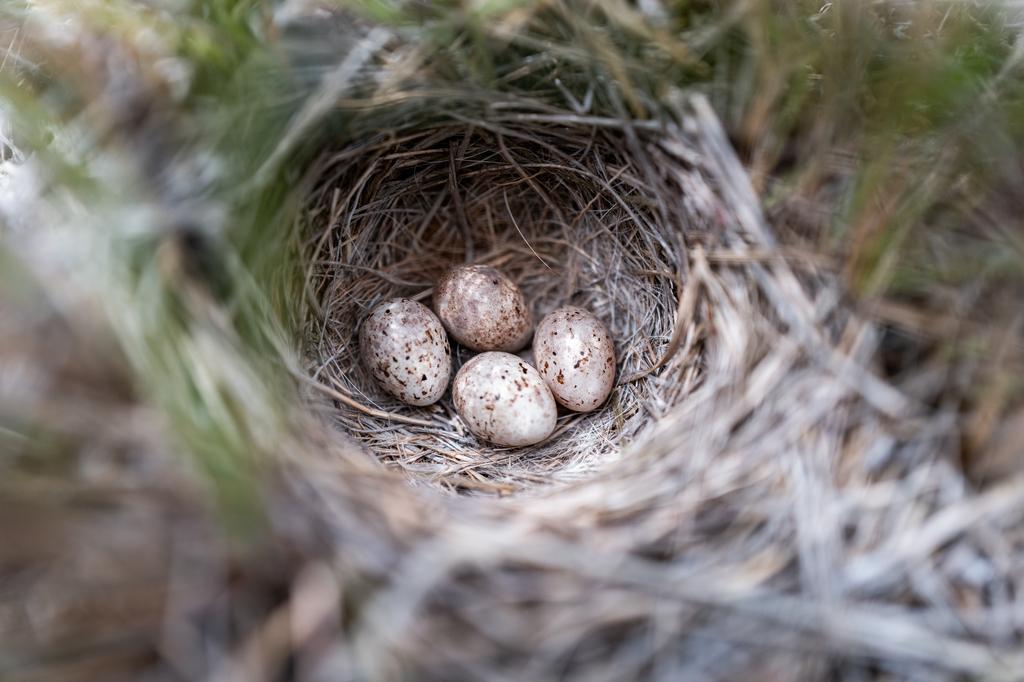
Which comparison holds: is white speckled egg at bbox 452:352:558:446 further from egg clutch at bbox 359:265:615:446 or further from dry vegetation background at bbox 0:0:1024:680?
dry vegetation background at bbox 0:0:1024:680

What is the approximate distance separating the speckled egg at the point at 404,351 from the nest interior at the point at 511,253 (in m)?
0.07

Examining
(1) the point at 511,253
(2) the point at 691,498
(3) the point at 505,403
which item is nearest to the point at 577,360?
(3) the point at 505,403

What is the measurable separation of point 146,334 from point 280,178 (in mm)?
453

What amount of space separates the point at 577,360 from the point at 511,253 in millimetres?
420

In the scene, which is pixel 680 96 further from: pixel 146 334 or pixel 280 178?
pixel 146 334

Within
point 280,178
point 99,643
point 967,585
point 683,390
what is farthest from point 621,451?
point 99,643

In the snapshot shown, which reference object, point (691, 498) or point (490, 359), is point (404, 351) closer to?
point (490, 359)

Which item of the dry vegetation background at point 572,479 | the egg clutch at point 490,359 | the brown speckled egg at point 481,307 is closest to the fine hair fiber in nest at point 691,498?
the dry vegetation background at point 572,479

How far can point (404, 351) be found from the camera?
161cm

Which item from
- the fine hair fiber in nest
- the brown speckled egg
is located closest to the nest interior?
the fine hair fiber in nest

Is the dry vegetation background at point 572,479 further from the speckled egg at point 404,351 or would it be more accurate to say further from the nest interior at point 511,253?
the speckled egg at point 404,351

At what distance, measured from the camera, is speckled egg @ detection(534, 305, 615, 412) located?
162 cm

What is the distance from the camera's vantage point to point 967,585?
35.2 inches

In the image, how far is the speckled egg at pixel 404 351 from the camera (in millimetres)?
1612
